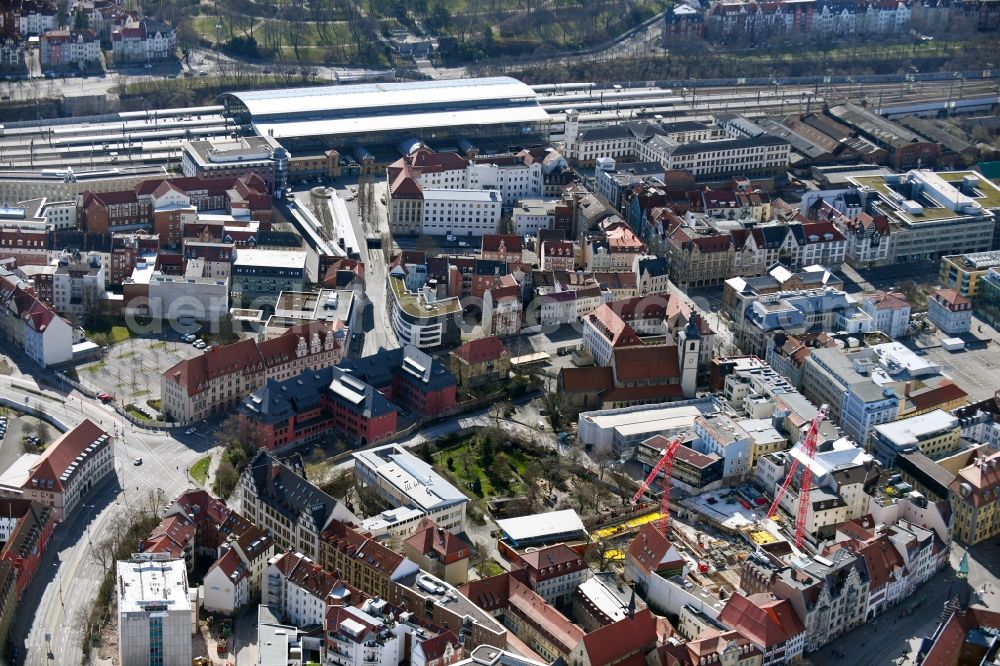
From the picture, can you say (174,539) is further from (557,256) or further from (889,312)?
(889,312)

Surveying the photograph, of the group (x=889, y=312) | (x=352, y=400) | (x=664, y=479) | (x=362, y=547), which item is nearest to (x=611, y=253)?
(x=889, y=312)

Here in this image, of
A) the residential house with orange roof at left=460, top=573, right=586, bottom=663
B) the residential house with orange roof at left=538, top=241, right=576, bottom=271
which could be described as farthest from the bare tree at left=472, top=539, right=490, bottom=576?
the residential house with orange roof at left=538, top=241, right=576, bottom=271

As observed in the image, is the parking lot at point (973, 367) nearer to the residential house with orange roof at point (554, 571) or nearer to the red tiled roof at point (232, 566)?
the residential house with orange roof at point (554, 571)

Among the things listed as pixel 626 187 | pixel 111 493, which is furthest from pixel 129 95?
pixel 111 493

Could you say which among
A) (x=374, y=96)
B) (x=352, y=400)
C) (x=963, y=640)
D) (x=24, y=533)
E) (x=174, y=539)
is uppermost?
(x=374, y=96)

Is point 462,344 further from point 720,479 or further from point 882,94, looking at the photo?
point 882,94

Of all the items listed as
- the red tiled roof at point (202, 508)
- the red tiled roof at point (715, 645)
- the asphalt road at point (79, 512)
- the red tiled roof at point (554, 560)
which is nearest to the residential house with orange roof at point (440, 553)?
the red tiled roof at point (554, 560)

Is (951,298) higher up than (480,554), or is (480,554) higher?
(951,298)

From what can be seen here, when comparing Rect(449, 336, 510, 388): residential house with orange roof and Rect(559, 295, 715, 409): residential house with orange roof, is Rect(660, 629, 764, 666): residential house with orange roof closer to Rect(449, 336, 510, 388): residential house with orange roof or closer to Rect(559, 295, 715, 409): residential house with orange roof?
Rect(559, 295, 715, 409): residential house with orange roof
